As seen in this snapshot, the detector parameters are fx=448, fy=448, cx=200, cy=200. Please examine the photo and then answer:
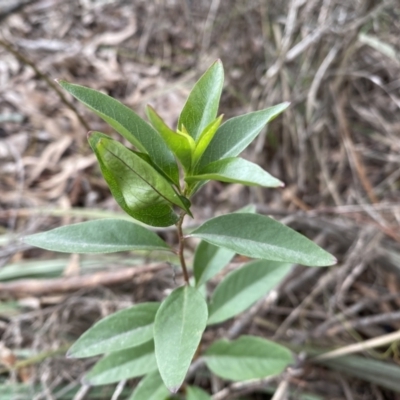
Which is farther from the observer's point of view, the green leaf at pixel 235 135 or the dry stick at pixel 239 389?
the dry stick at pixel 239 389

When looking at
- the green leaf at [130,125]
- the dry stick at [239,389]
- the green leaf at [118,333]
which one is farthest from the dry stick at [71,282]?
the green leaf at [130,125]

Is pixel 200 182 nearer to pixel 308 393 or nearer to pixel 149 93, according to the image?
pixel 308 393

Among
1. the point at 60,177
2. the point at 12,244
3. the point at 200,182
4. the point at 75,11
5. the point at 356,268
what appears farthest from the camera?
the point at 75,11

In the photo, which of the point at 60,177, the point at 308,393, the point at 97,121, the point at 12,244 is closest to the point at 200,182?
the point at 308,393

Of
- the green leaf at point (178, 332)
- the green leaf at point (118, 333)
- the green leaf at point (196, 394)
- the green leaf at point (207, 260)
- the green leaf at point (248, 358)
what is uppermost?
the green leaf at point (178, 332)

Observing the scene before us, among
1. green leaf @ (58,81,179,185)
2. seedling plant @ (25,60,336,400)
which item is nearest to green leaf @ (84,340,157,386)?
seedling plant @ (25,60,336,400)

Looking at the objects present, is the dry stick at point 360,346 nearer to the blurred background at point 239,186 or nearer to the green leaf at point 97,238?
the blurred background at point 239,186

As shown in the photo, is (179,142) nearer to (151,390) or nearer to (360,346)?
(151,390)
